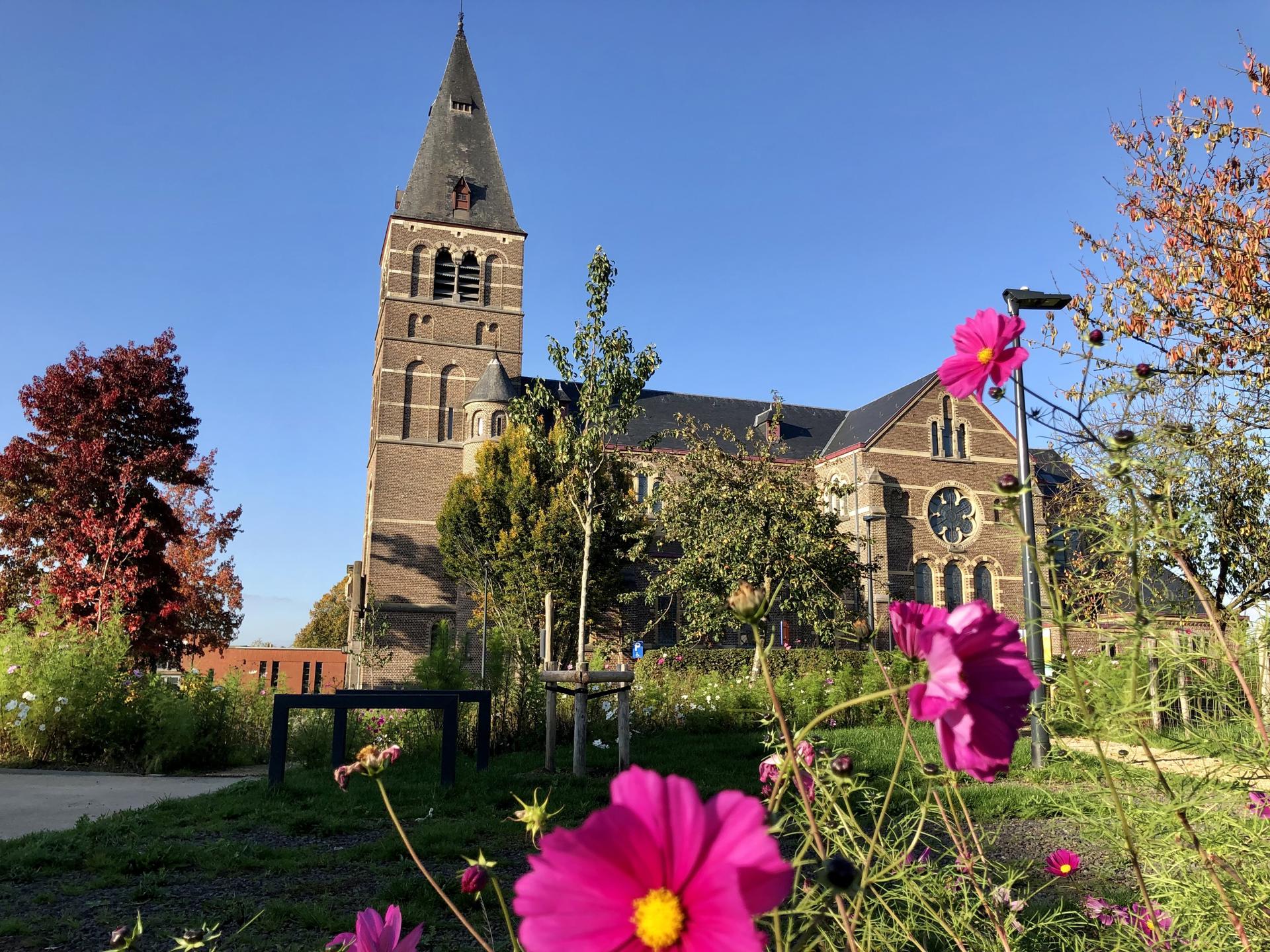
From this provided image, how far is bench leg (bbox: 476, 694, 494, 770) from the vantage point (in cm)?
816

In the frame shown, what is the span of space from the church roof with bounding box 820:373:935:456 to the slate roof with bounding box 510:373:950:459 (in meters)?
0.04

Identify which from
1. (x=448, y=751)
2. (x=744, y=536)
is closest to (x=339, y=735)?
(x=448, y=751)

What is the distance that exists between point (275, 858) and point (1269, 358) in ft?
25.1

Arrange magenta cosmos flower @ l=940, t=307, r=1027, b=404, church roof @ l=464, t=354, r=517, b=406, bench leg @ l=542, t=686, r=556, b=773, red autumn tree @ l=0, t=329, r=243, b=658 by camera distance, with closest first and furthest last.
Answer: magenta cosmos flower @ l=940, t=307, r=1027, b=404 < bench leg @ l=542, t=686, r=556, b=773 < red autumn tree @ l=0, t=329, r=243, b=658 < church roof @ l=464, t=354, r=517, b=406

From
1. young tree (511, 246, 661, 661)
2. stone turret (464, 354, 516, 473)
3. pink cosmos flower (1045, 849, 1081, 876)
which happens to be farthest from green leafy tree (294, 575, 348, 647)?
pink cosmos flower (1045, 849, 1081, 876)

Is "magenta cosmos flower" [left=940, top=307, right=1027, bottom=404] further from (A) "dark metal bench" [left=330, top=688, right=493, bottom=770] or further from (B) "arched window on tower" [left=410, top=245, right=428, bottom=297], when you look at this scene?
(B) "arched window on tower" [left=410, top=245, right=428, bottom=297]

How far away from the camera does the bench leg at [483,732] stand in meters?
8.16

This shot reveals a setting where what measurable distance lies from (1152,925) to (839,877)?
105 cm

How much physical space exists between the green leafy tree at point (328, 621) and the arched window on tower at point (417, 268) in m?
16.4

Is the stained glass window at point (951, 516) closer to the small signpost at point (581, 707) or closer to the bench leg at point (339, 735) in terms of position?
the small signpost at point (581, 707)

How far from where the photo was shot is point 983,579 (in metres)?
31.4

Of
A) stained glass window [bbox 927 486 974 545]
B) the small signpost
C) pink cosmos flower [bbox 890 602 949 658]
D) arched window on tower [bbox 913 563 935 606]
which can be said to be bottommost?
the small signpost

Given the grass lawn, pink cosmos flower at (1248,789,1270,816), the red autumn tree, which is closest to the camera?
pink cosmos flower at (1248,789,1270,816)

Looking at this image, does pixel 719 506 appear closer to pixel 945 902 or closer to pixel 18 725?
pixel 18 725
